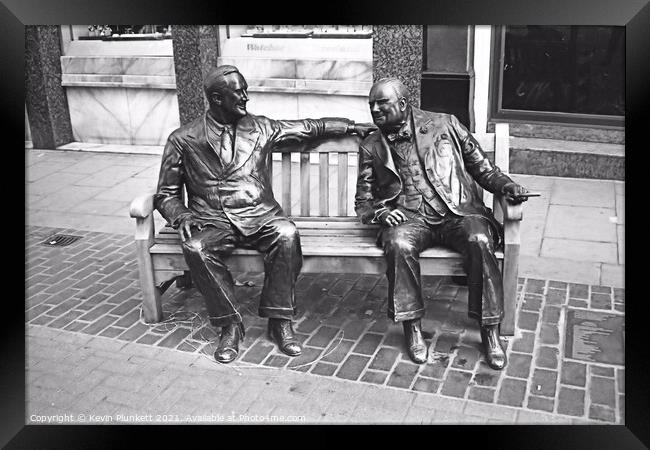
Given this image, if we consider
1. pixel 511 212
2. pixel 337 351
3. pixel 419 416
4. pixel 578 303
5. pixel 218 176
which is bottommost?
pixel 419 416

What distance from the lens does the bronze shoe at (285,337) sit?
14.5 feet

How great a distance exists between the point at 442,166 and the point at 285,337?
1.43 m

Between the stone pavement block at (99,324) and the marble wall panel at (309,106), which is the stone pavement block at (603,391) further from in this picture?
the marble wall panel at (309,106)

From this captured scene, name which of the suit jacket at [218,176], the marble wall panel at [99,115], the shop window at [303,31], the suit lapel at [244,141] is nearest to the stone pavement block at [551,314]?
the suit jacket at [218,176]

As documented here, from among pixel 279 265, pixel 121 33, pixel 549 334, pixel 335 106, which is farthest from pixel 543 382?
pixel 121 33

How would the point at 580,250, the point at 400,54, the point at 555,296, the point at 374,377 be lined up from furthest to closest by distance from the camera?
the point at 400,54 < the point at 580,250 < the point at 555,296 < the point at 374,377

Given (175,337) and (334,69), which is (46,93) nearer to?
(334,69)

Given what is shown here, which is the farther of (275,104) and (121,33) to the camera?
(121,33)

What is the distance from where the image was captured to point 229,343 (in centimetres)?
445

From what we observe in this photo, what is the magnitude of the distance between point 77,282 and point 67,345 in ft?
3.35

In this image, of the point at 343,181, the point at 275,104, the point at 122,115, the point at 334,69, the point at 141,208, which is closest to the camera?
the point at 141,208
